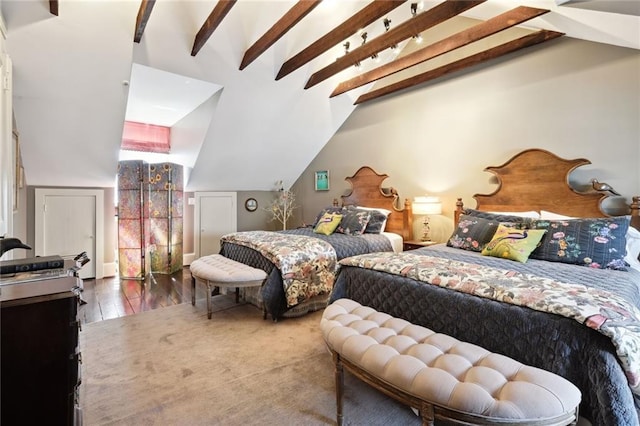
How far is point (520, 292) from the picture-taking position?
1643 millimetres

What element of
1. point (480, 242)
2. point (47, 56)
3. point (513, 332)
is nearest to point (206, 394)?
point (513, 332)

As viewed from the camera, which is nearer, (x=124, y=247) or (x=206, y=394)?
(x=206, y=394)

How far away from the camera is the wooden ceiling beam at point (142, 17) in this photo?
2.43m

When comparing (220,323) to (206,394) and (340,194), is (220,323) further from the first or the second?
(340,194)

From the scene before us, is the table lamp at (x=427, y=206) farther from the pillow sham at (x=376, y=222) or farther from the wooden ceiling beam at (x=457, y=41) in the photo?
the wooden ceiling beam at (x=457, y=41)

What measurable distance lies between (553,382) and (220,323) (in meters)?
2.68

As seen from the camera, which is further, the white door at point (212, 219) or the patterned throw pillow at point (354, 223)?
the white door at point (212, 219)

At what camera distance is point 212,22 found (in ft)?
9.28

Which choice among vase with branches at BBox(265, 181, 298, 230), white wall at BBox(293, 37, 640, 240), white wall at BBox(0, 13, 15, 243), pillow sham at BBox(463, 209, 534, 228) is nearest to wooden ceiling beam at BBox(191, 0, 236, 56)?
white wall at BBox(0, 13, 15, 243)

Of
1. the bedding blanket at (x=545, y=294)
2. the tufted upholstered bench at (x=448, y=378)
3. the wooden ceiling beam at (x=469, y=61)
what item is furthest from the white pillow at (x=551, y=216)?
the tufted upholstered bench at (x=448, y=378)

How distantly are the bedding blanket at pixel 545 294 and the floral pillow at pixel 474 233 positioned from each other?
87 cm

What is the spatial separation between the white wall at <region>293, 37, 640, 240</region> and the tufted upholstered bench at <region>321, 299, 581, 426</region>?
8.46ft

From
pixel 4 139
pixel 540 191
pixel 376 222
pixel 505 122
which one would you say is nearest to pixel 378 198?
pixel 376 222

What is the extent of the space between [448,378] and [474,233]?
2.07 metres
